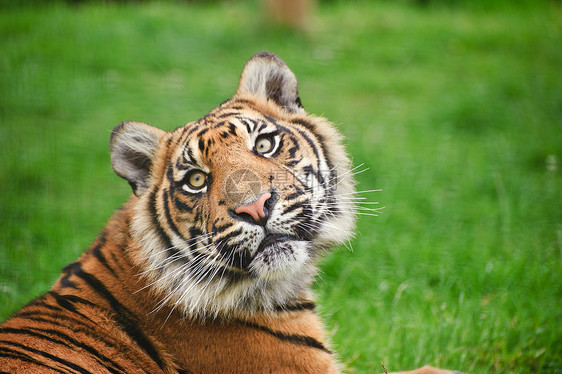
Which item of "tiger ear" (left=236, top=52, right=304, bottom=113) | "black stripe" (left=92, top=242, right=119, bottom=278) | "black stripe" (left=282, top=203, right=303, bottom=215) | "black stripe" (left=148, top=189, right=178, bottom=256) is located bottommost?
"black stripe" (left=92, top=242, right=119, bottom=278)

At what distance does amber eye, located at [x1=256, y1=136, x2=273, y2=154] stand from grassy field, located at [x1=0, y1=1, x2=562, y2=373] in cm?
130

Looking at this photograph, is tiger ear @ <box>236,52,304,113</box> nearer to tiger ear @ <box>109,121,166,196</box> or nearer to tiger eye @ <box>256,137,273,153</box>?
tiger eye @ <box>256,137,273,153</box>

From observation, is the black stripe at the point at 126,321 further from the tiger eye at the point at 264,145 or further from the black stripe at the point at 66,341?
the tiger eye at the point at 264,145

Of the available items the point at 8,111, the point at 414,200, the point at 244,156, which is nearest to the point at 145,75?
the point at 8,111

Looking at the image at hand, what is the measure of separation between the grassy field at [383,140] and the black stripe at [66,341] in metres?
1.33

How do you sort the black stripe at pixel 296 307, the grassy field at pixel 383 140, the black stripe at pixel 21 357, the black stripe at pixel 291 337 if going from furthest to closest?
1. the grassy field at pixel 383 140
2. the black stripe at pixel 296 307
3. the black stripe at pixel 291 337
4. the black stripe at pixel 21 357

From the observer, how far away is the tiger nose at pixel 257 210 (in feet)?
6.76

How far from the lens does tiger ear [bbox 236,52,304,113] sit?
262 cm

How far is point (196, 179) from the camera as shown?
233cm

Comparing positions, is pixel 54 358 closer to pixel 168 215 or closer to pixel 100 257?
pixel 100 257

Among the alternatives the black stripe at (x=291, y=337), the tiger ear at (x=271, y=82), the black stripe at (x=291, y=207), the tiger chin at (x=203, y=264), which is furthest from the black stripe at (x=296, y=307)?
the tiger ear at (x=271, y=82)

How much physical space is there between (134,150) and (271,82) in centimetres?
76

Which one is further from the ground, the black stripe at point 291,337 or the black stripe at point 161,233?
the black stripe at point 161,233

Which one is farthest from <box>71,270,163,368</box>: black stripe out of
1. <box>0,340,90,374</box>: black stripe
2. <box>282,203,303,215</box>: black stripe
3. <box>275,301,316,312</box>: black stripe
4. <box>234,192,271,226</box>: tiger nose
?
<box>282,203,303,215</box>: black stripe
